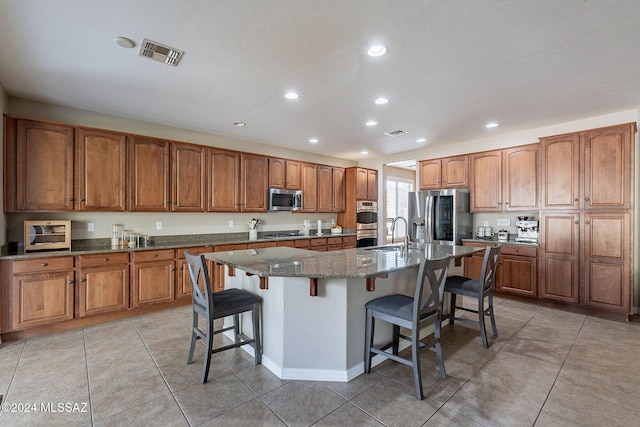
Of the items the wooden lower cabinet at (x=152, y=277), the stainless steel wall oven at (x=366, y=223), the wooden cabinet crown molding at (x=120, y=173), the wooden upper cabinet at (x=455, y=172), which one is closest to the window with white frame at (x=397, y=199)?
the stainless steel wall oven at (x=366, y=223)

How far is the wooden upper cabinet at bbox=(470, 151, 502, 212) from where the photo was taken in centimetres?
490

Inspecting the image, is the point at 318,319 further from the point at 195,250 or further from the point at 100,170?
the point at 100,170

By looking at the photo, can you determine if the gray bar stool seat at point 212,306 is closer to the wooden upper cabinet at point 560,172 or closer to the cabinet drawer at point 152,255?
the cabinet drawer at point 152,255

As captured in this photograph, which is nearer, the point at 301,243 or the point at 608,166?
the point at 608,166

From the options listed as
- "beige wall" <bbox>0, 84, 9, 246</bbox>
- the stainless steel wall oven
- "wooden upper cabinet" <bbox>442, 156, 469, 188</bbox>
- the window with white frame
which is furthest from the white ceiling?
the window with white frame

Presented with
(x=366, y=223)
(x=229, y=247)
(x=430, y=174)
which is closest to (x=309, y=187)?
(x=366, y=223)

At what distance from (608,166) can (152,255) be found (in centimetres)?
594

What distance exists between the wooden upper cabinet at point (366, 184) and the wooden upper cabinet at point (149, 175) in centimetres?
385

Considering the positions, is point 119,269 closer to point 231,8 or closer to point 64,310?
point 64,310

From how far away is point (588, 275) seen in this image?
12.9 ft

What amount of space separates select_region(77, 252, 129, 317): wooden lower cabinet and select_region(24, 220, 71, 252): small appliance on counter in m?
0.37

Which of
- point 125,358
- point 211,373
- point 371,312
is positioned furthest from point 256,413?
point 125,358

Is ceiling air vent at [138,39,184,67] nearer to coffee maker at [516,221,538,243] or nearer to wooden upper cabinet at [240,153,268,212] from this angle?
wooden upper cabinet at [240,153,268,212]

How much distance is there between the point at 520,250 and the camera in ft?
14.8
